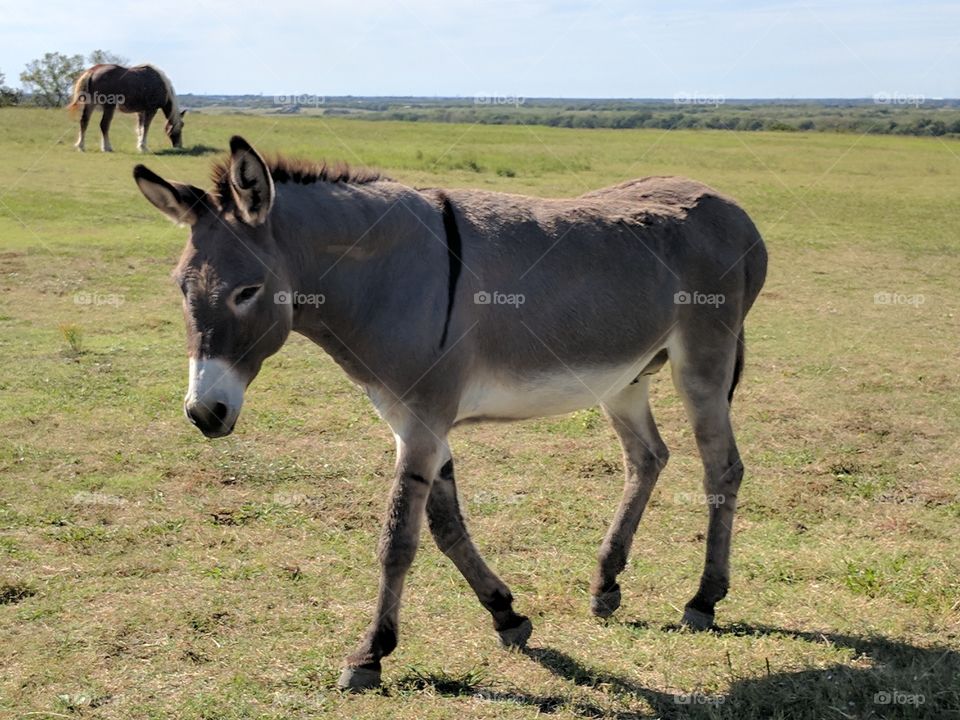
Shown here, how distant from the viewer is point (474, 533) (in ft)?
21.8

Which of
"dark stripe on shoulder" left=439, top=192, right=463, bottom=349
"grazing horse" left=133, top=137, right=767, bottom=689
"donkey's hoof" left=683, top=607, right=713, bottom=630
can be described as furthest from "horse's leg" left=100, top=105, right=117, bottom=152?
"donkey's hoof" left=683, top=607, right=713, bottom=630

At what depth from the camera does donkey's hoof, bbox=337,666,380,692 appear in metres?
4.63

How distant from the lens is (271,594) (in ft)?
18.7


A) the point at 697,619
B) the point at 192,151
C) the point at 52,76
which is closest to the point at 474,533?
the point at 697,619

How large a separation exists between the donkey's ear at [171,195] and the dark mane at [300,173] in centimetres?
12

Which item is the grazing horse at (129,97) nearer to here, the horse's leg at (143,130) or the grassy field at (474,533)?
the horse's leg at (143,130)

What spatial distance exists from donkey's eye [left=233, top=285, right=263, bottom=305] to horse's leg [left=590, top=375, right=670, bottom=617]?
2.48 metres

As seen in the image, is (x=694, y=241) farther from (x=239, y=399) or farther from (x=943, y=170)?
(x=943, y=170)

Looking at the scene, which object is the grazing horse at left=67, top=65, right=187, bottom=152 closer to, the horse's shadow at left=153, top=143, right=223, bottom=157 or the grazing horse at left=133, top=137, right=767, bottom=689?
the horse's shadow at left=153, top=143, right=223, bottom=157

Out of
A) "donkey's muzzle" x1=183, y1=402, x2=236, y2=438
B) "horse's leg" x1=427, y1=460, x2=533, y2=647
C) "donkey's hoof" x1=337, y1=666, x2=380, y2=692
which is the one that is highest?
"donkey's muzzle" x1=183, y1=402, x2=236, y2=438

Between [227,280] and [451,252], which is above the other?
[451,252]

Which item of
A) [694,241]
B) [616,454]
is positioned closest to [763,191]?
[616,454]

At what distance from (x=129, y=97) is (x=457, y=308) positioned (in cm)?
2628

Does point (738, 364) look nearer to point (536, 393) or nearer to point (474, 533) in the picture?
point (536, 393)
